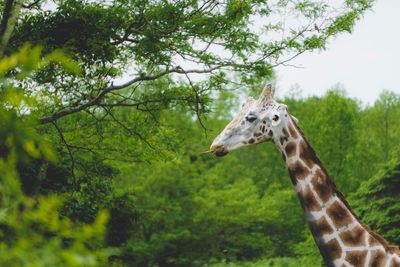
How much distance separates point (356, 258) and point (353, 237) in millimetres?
178

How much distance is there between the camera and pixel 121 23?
32.4 ft

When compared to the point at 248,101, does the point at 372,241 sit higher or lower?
lower

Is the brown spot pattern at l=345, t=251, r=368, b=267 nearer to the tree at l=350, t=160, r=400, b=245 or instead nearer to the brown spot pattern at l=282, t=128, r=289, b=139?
the brown spot pattern at l=282, t=128, r=289, b=139

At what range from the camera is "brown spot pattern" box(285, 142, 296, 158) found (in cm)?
616

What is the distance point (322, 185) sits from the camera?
5.99 meters

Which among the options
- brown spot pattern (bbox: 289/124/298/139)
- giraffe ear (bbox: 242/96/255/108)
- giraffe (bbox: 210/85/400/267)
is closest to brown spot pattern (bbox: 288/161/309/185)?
giraffe (bbox: 210/85/400/267)

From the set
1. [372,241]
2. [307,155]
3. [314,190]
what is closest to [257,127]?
[307,155]

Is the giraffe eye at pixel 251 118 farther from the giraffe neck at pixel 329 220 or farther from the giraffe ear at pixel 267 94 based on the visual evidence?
the giraffe neck at pixel 329 220

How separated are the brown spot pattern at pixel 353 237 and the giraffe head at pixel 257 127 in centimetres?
106

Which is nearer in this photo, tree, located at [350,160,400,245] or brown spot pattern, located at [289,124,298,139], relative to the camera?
brown spot pattern, located at [289,124,298,139]

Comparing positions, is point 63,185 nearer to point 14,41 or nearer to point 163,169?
point 14,41

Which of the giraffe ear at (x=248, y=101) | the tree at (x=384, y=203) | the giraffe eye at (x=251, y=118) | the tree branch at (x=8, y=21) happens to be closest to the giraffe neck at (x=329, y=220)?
the giraffe eye at (x=251, y=118)

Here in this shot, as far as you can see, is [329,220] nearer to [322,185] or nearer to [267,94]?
[322,185]

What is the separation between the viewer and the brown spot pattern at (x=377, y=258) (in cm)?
575
